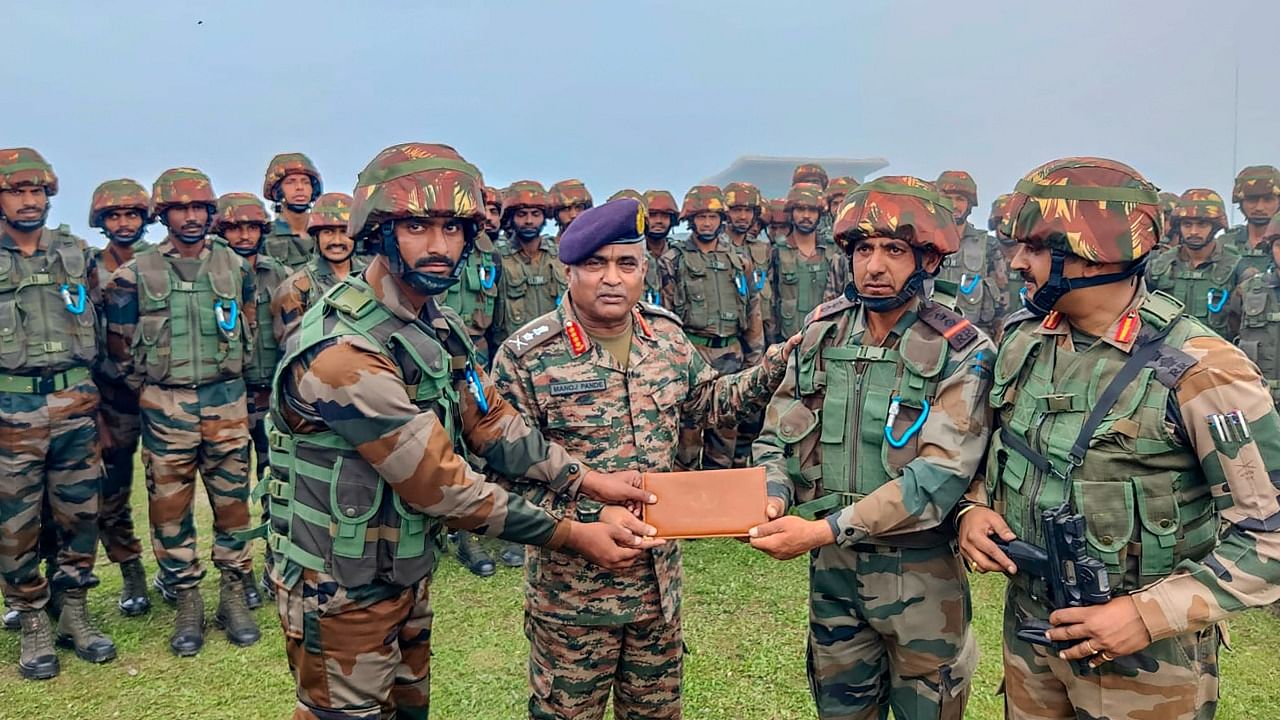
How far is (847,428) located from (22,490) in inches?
203

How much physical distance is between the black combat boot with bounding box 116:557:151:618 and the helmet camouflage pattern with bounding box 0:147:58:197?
279 centimetres

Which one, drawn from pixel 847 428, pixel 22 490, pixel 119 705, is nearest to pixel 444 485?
pixel 847 428

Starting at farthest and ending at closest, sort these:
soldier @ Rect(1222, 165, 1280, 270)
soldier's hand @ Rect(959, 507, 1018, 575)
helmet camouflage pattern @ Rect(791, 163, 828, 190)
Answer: helmet camouflage pattern @ Rect(791, 163, 828, 190)
soldier @ Rect(1222, 165, 1280, 270)
soldier's hand @ Rect(959, 507, 1018, 575)

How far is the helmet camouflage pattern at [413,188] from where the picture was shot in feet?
9.41

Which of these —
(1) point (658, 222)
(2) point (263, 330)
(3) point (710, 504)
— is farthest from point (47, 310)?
(1) point (658, 222)

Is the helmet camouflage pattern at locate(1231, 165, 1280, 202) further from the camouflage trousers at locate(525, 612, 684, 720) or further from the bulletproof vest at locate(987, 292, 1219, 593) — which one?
the camouflage trousers at locate(525, 612, 684, 720)

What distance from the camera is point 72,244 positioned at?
5375mm

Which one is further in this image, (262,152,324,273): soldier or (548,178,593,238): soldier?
(548,178,593,238): soldier

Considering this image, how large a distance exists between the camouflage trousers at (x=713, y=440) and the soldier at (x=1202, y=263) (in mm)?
4408

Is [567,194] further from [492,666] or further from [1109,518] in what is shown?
[1109,518]

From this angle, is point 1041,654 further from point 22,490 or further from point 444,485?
point 22,490

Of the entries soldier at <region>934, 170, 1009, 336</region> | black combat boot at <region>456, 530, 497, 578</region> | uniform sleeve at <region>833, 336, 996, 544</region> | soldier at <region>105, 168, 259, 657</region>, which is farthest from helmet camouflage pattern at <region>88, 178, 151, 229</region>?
soldier at <region>934, 170, 1009, 336</region>

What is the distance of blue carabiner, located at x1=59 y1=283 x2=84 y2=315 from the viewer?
520 cm

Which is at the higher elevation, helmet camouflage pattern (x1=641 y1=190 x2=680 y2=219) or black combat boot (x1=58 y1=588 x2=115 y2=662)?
helmet camouflage pattern (x1=641 y1=190 x2=680 y2=219)
